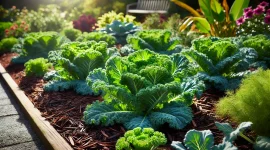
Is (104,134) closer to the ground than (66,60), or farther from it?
closer to the ground

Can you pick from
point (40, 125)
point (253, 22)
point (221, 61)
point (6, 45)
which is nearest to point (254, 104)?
point (221, 61)

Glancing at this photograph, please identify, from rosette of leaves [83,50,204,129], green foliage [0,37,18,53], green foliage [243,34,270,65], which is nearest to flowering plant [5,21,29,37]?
green foliage [0,37,18,53]

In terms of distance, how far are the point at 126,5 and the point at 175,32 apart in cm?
740

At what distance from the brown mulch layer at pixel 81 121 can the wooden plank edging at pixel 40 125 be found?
5 centimetres

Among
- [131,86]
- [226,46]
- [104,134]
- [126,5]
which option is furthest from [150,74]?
[126,5]

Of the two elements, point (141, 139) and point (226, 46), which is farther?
point (226, 46)

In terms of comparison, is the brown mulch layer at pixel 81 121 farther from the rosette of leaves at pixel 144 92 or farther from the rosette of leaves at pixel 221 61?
the rosette of leaves at pixel 221 61

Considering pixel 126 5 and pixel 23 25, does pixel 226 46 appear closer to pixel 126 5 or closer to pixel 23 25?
pixel 23 25

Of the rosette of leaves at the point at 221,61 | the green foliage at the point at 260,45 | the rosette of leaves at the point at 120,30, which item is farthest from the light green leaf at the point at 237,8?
the rosette of leaves at the point at 221,61

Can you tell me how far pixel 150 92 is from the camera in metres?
2.65

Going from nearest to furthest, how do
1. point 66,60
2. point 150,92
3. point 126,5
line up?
point 150,92 < point 66,60 < point 126,5

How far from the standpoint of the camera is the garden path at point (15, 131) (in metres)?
3.04

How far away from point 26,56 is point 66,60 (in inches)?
91.7

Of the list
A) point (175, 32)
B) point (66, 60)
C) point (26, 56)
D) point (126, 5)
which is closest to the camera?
point (66, 60)
